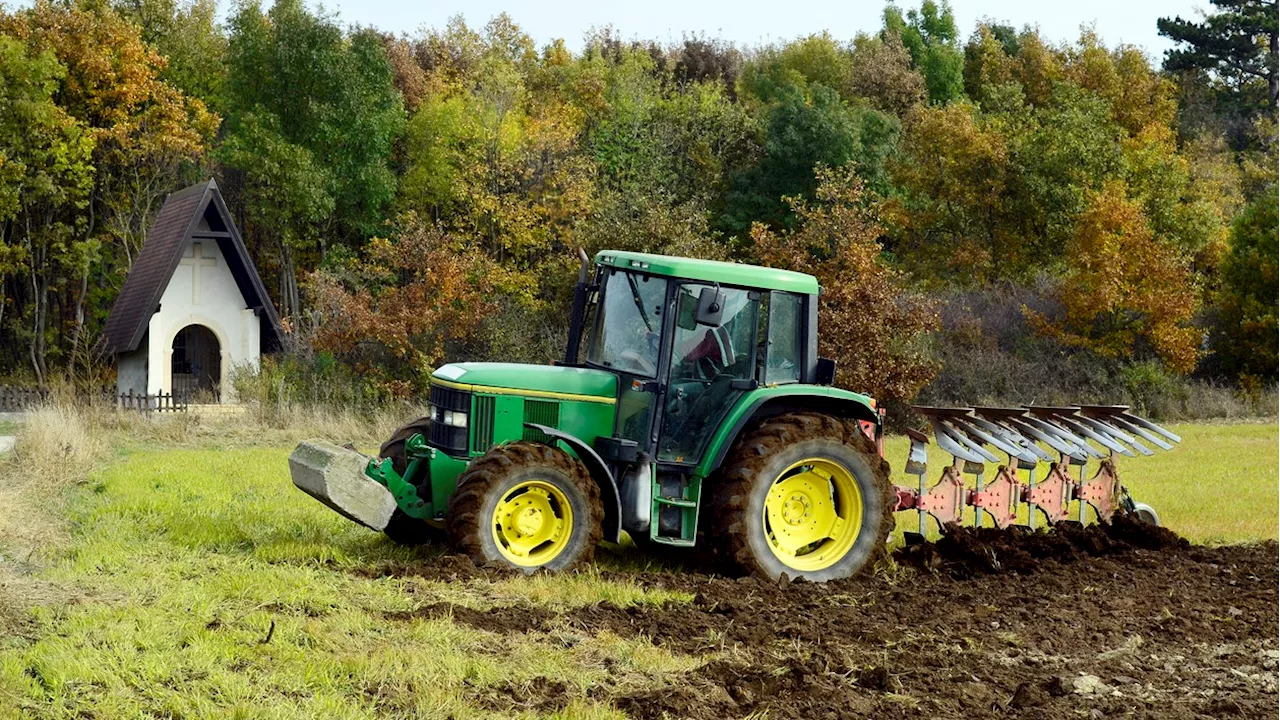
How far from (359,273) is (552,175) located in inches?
283

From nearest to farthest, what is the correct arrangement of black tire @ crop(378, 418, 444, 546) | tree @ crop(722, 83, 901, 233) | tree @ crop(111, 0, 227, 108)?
black tire @ crop(378, 418, 444, 546) < tree @ crop(722, 83, 901, 233) < tree @ crop(111, 0, 227, 108)

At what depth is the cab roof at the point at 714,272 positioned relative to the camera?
998cm

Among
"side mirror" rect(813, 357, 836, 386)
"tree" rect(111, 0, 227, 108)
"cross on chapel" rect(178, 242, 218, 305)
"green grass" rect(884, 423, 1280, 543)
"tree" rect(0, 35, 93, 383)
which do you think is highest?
"tree" rect(111, 0, 227, 108)

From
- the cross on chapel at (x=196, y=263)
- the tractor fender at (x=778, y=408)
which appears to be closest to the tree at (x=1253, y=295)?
the cross on chapel at (x=196, y=263)

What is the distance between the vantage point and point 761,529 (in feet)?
32.6

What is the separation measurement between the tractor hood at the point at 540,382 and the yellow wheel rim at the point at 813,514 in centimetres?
144

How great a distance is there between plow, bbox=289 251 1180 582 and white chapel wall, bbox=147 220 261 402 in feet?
78.1

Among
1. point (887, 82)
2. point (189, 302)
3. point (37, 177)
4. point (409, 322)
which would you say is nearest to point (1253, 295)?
point (409, 322)

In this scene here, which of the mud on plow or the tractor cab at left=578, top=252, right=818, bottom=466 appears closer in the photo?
the tractor cab at left=578, top=252, right=818, bottom=466

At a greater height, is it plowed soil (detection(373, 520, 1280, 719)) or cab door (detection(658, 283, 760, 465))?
cab door (detection(658, 283, 760, 465))

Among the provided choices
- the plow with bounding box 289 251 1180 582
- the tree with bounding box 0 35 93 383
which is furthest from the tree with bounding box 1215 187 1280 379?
the tree with bounding box 0 35 93 383

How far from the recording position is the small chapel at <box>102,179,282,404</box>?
1288 inches

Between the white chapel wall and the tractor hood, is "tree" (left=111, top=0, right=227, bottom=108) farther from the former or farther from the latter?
the tractor hood

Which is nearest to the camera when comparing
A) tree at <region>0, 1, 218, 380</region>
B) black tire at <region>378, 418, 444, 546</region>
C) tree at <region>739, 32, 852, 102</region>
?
black tire at <region>378, 418, 444, 546</region>
